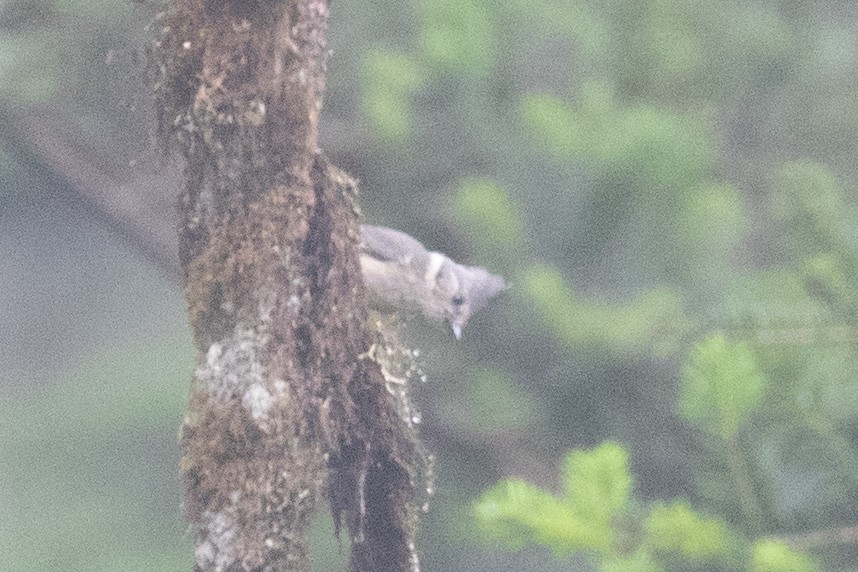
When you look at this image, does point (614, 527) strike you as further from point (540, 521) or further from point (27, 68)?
point (27, 68)

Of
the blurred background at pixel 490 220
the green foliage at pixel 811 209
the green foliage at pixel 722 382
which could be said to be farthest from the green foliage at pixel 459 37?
the green foliage at pixel 722 382

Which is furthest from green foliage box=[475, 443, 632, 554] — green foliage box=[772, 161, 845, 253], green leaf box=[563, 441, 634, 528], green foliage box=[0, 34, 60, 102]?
green foliage box=[0, 34, 60, 102]

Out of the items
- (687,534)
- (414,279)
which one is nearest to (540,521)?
(687,534)

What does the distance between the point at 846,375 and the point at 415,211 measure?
0.53 metres

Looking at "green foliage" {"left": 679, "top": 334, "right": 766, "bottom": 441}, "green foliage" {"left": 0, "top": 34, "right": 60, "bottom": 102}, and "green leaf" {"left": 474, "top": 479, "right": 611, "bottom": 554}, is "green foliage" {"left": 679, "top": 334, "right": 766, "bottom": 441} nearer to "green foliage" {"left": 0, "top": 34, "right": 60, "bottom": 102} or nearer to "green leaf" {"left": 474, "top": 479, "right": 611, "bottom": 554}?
"green leaf" {"left": 474, "top": 479, "right": 611, "bottom": 554}

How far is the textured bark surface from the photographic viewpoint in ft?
2.30

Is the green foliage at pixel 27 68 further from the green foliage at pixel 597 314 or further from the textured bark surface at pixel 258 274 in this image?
the green foliage at pixel 597 314

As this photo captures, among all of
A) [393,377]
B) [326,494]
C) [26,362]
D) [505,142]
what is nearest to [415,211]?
[505,142]

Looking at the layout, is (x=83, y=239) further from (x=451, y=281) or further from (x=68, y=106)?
(x=451, y=281)

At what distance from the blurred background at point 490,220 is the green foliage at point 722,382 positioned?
0.92 feet

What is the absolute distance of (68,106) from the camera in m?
1.09

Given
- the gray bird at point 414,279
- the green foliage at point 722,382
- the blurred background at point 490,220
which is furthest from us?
the blurred background at point 490,220

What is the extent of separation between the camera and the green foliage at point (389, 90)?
41.9 inches

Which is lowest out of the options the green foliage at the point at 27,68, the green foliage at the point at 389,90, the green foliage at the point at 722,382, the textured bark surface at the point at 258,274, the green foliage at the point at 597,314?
the green foliage at the point at 722,382
